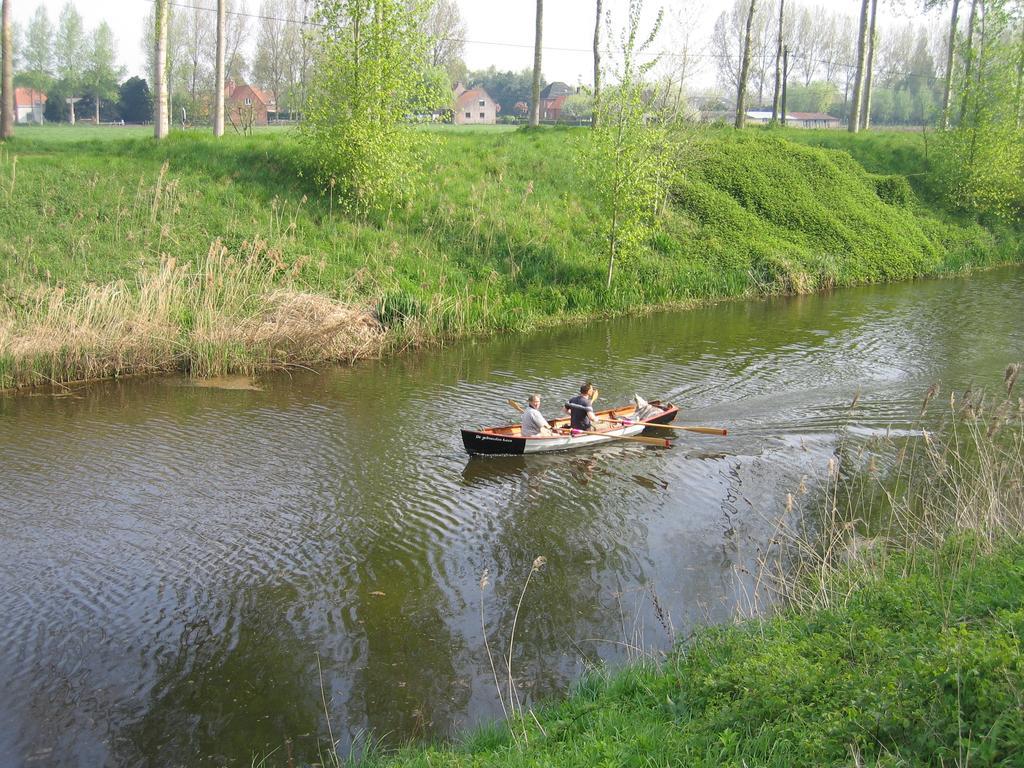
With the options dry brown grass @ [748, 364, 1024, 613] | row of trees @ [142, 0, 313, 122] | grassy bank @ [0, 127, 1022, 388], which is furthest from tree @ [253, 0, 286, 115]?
dry brown grass @ [748, 364, 1024, 613]

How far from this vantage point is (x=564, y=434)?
48.4ft

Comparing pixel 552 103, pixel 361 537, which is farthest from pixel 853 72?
pixel 361 537

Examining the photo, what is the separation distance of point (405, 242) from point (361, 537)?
13923mm

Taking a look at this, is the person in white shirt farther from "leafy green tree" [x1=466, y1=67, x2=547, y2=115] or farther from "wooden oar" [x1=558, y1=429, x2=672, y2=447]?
"leafy green tree" [x1=466, y1=67, x2=547, y2=115]

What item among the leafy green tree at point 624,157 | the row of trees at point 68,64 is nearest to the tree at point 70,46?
the row of trees at point 68,64

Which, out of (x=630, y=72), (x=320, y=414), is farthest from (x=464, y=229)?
(x=320, y=414)

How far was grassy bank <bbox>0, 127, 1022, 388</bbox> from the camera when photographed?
18.6 m

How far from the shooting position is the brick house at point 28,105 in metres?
80.4

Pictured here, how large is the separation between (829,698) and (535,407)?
9.43m

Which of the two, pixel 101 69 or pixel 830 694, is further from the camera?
pixel 101 69

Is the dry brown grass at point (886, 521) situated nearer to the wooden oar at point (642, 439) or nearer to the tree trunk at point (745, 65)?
the wooden oar at point (642, 439)

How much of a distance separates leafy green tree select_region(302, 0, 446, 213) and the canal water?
6285 mm

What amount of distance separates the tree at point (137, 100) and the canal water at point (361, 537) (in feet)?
178

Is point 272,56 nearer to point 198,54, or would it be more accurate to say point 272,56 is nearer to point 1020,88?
point 198,54
